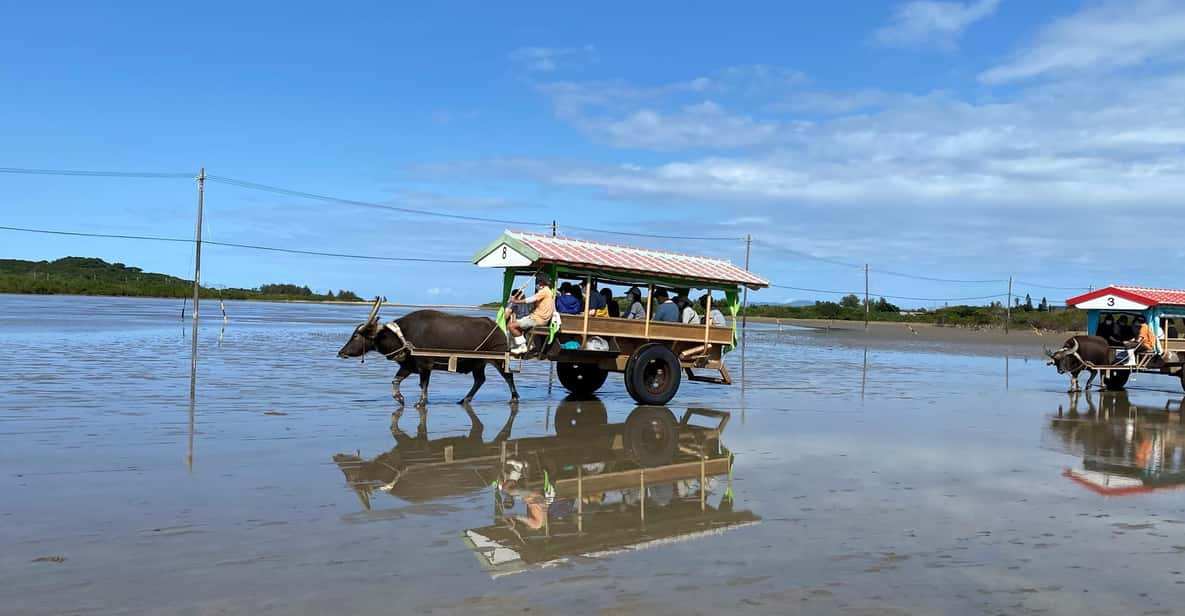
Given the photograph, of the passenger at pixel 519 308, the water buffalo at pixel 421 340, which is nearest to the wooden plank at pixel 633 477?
the water buffalo at pixel 421 340

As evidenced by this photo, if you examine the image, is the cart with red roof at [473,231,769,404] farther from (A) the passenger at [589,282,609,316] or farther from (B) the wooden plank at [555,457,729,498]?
(B) the wooden plank at [555,457,729,498]

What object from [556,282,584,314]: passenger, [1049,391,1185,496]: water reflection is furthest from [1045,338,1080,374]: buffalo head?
[556,282,584,314]: passenger

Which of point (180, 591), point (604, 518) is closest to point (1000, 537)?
point (604, 518)

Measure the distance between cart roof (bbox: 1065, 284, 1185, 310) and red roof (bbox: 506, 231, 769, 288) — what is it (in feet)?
29.6

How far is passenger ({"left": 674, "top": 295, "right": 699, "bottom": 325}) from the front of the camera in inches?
635

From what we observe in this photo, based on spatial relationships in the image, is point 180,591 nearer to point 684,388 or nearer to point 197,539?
point 197,539

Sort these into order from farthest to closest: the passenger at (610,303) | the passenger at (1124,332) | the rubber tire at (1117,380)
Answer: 1. the rubber tire at (1117,380)
2. the passenger at (1124,332)
3. the passenger at (610,303)

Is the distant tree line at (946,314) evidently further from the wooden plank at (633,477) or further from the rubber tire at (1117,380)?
the wooden plank at (633,477)

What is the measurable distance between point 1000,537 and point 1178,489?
11.4ft

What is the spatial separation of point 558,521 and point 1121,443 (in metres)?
8.99

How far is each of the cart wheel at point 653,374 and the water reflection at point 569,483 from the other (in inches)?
89.0

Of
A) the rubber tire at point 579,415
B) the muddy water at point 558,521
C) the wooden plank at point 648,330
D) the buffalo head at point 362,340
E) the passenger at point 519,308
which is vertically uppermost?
the passenger at point 519,308

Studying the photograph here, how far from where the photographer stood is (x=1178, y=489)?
911 cm

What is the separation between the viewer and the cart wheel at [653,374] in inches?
593
